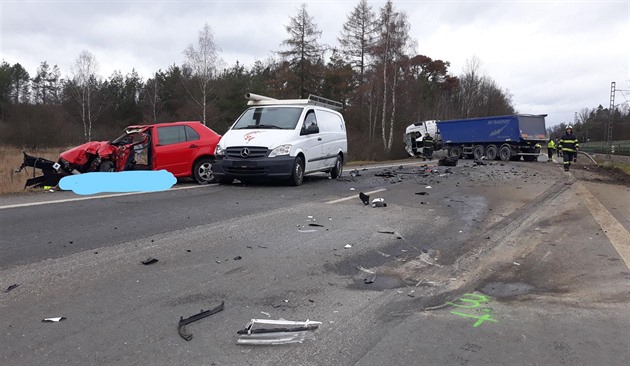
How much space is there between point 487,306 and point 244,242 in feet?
9.85

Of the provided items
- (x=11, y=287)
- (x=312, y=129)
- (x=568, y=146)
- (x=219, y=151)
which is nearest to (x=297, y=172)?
(x=312, y=129)

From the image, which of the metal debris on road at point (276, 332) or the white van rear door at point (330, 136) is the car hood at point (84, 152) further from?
the metal debris on road at point (276, 332)

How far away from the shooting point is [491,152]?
31500mm

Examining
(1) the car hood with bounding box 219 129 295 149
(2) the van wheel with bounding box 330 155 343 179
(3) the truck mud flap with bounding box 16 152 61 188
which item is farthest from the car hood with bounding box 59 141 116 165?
(2) the van wheel with bounding box 330 155 343 179

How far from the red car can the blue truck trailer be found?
23.5 metres

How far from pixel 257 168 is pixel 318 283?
6.42 metres

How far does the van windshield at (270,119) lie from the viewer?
1127 cm

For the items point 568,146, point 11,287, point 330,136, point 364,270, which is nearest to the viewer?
point 11,287

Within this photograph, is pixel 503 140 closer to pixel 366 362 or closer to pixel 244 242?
pixel 244 242

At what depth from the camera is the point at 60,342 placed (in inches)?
120

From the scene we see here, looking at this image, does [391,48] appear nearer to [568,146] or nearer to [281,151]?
[568,146]

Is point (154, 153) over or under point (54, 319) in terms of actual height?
over

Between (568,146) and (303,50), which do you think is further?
(303,50)

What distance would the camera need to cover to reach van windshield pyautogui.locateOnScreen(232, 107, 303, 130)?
37.0 feet
